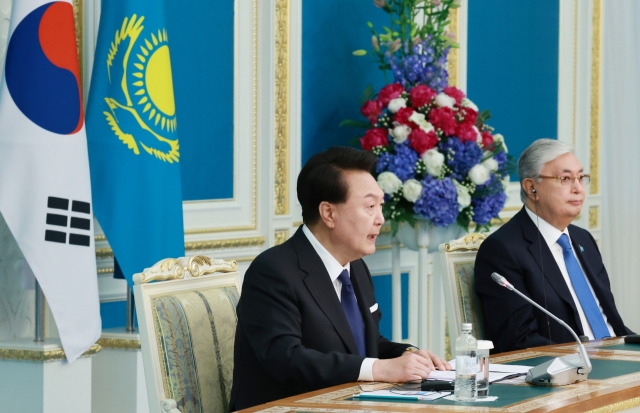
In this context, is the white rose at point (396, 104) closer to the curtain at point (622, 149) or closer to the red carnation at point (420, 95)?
the red carnation at point (420, 95)

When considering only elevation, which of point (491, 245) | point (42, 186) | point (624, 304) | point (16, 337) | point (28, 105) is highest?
point (28, 105)

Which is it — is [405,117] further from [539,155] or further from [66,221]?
[66,221]

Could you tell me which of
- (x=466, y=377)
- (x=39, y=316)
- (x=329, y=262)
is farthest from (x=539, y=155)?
(x=39, y=316)

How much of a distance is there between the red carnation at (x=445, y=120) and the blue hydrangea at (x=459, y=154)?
42 millimetres

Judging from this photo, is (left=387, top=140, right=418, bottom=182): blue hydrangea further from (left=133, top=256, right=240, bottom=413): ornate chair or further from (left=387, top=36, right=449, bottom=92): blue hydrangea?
(left=133, top=256, right=240, bottom=413): ornate chair

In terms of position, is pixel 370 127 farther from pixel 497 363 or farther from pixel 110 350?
pixel 497 363

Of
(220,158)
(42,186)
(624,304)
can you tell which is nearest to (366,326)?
(42,186)

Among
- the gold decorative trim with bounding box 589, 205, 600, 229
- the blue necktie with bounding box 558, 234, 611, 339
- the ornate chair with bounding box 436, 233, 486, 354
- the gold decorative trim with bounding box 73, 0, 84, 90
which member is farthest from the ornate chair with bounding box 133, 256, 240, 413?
the gold decorative trim with bounding box 589, 205, 600, 229

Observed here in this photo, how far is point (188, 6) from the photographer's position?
427cm

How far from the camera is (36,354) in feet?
10.8

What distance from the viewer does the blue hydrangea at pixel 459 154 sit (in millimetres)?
4539

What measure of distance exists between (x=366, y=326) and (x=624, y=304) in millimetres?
4351

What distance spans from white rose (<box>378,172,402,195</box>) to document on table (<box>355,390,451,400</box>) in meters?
2.16

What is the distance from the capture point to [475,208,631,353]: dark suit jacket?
343 centimetres
